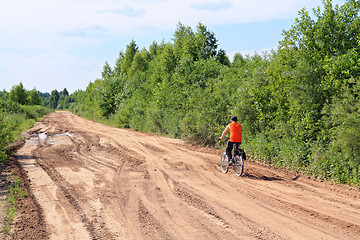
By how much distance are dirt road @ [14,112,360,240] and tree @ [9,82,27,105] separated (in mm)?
52301

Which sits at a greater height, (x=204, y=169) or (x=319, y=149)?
(x=319, y=149)

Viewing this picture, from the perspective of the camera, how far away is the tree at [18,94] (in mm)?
60438

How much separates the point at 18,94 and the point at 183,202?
204 feet

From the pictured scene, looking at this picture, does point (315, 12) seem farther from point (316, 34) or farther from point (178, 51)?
point (178, 51)

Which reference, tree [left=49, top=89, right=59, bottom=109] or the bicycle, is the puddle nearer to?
the bicycle

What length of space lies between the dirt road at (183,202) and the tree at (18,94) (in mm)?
52301

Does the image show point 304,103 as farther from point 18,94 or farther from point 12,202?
point 18,94

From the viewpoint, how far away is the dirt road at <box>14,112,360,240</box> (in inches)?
261

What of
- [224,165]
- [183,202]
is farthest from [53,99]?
[183,202]

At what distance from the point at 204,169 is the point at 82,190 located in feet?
16.8

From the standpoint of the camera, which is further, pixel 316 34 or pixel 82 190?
pixel 316 34

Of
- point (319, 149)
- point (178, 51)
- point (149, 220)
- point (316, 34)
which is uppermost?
point (178, 51)

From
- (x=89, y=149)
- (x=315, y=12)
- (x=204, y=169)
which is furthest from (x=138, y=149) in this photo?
(x=315, y=12)

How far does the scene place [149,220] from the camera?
7.31 m
